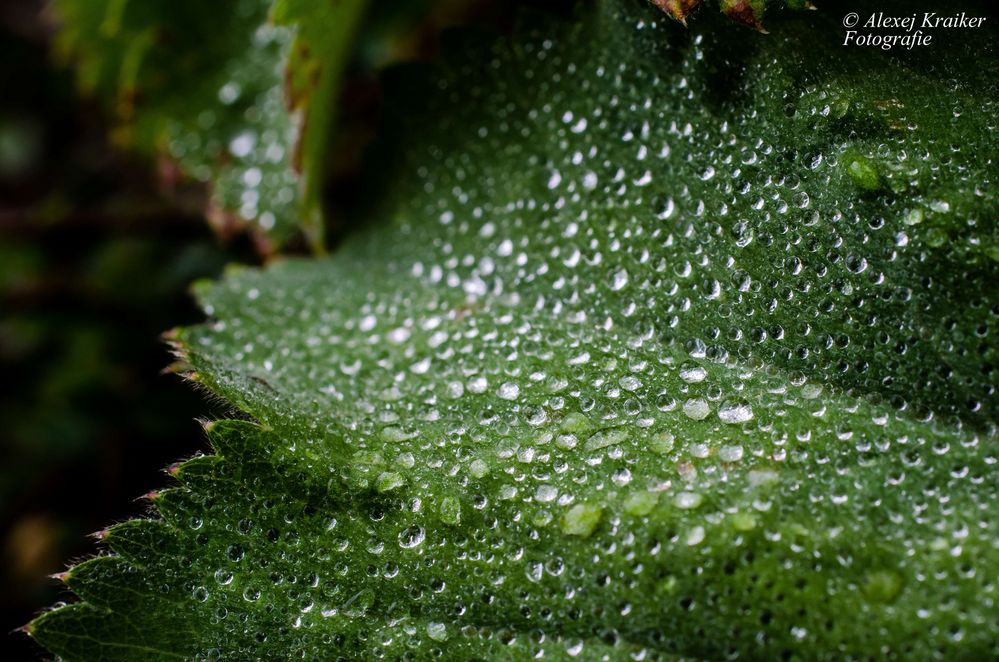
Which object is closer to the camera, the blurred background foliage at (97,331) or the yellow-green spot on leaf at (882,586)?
the yellow-green spot on leaf at (882,586)

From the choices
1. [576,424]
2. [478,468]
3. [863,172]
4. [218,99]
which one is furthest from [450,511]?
[218,99]

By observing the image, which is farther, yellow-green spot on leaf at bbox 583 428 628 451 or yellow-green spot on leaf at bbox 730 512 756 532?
yellow-green spot on leaf at bbox 583 428 628 451

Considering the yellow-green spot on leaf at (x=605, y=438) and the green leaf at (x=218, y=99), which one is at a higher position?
the green leaf at (x=218, y=99)

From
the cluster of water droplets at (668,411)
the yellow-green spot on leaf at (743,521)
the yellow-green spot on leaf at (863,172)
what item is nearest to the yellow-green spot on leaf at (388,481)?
the cluster of water droplets at (668,411)

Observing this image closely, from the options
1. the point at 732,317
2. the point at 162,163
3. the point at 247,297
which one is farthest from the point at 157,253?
the point at 732,317

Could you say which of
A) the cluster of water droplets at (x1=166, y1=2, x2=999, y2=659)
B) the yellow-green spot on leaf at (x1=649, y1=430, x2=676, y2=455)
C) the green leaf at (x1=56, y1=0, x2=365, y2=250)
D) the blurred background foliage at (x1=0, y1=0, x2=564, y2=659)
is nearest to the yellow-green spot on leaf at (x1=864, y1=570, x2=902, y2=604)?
the cluster of water droplets at (x1=166, y1=2, x2=999, y2=659)

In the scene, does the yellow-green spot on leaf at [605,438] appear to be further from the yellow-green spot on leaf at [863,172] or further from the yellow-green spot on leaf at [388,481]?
the yellow-green spot on leaf at [863,172]

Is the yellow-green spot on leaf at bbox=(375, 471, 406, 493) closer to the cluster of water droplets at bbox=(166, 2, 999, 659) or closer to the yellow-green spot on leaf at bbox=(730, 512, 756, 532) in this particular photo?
the cluster of water droplets at bbox=(166, 2, 999, 659)
